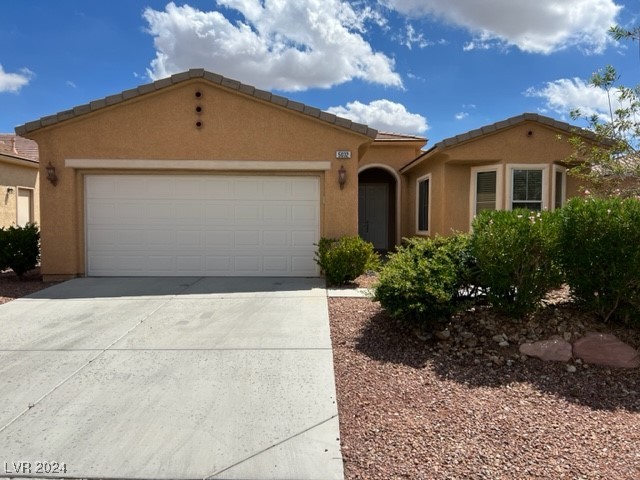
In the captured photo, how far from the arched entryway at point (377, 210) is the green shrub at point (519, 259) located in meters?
10.2

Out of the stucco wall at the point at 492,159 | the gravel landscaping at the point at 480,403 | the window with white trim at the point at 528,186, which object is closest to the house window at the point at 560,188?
the stucco wall at the point at 492,159

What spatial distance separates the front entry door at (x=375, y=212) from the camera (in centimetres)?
1573

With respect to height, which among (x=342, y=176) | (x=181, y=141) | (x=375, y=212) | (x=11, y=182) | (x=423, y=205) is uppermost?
(x=181, y=141)

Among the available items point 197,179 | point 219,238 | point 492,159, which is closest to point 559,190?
point 492,159

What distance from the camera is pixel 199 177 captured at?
31.3ft

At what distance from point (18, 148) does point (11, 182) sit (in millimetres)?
2651

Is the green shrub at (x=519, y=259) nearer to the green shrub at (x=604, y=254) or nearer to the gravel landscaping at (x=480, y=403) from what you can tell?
the green shrub at (x=604, y=254)

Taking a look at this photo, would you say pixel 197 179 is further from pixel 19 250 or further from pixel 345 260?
pixel 19 250

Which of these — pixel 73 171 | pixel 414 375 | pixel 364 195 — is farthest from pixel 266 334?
pixel 364 195

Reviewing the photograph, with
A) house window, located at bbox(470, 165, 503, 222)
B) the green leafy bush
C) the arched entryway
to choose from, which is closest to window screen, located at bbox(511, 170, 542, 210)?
house window, located at bbox(470, 165, 503, 222)

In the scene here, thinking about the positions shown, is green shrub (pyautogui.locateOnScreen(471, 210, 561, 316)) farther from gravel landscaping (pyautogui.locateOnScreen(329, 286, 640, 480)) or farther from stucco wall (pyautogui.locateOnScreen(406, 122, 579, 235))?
stucco wall (pyautogui.locateOnScreen(406, 122, 579, 235))

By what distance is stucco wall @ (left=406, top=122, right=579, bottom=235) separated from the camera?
33.9ft

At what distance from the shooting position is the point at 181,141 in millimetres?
9250

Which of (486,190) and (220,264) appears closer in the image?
(220,264)
